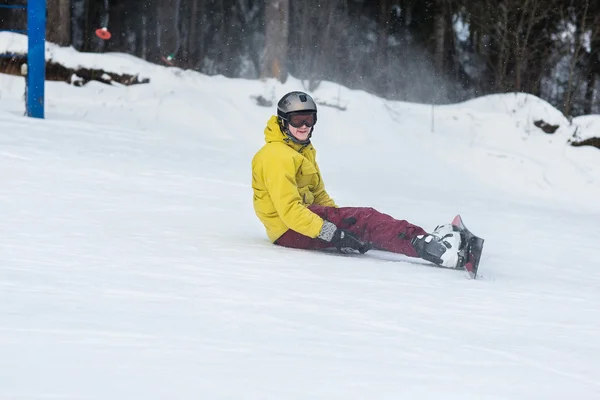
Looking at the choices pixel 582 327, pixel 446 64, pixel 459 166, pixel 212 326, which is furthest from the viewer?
pixel 446 64

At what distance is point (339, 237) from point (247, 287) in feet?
4.05

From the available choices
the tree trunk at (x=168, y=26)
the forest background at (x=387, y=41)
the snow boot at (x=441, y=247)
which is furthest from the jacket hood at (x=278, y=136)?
the tree trunk at (x=168, y=26)

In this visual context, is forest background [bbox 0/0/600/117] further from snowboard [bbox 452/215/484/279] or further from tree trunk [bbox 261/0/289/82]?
snowboard [bbox 452/215/484/279]

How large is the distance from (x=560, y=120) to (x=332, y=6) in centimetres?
820

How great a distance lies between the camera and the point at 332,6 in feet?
62.8

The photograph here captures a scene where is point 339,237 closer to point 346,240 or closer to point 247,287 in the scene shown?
point 346,240

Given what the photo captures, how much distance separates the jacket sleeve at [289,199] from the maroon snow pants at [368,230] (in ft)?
0.84

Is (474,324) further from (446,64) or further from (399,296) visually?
(446,64)

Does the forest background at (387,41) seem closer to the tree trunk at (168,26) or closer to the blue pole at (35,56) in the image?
the tree trunk at (168,26)

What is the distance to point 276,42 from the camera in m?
14.6

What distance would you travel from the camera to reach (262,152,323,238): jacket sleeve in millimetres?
4953

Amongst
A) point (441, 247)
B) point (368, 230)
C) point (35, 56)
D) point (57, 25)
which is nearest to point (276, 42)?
point (57, 25)

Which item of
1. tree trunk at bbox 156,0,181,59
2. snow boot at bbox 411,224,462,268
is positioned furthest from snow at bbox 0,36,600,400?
tree trunk at bbox 156,0,181,59

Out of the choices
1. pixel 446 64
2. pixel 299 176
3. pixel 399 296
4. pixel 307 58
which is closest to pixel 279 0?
pixel 307 58
